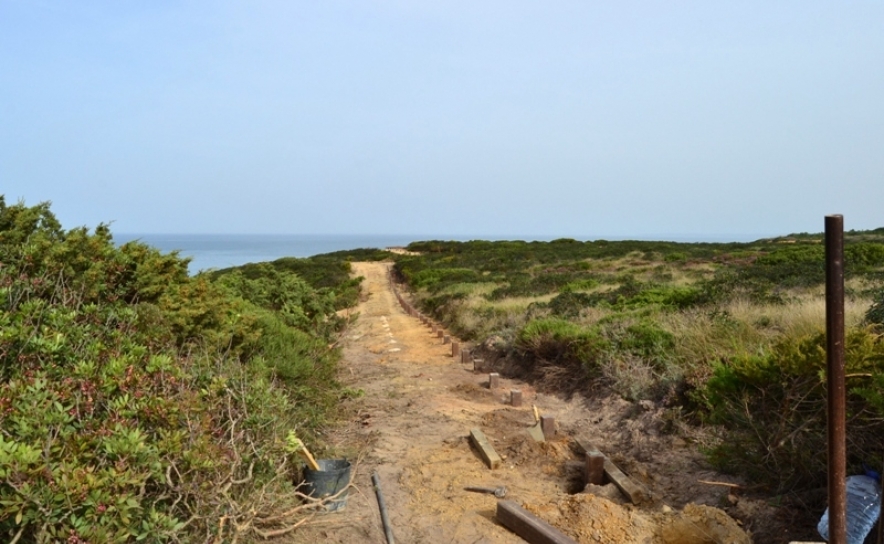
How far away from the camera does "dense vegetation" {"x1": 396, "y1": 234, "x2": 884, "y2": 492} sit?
459 cm

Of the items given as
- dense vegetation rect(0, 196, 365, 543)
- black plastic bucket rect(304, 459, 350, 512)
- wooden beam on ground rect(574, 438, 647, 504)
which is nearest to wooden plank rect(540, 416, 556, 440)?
wooden beam on ground rect(574, 438, 647, 504)

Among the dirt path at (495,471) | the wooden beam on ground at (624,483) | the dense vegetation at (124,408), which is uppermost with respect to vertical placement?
the dense vegetation at (124,408)

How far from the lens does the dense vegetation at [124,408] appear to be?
120 inches

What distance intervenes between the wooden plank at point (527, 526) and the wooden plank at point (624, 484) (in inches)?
39.1

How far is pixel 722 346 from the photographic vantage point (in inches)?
313

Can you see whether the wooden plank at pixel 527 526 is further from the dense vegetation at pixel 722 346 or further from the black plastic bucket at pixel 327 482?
the dense vegetation at pixel 722 346

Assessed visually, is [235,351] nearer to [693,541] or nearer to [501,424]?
[501,424]

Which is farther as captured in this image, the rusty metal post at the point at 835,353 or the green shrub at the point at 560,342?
the green shrub at the point at 560,342

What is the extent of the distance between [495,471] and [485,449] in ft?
1.14

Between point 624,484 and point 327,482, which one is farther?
point 624,484

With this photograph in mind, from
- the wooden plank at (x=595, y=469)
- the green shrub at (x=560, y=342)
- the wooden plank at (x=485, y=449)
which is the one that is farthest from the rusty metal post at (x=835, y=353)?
the green shrub at (x=560, y=342)

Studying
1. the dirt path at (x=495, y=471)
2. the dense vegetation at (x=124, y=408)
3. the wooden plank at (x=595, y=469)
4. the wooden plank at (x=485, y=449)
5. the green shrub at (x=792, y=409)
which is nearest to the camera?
the dense vegetation at (x=124, y=408)

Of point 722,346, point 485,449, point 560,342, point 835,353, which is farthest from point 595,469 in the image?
point 560,342

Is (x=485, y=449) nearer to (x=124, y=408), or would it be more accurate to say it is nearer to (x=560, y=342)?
(x=124, y=408)
